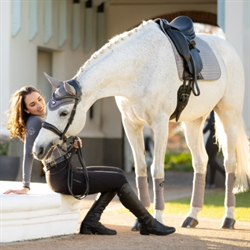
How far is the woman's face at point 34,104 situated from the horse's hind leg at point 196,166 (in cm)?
189

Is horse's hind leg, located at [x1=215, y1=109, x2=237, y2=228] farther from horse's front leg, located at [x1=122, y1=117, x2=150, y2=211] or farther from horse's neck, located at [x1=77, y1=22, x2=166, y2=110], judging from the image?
horse's neck, located at [x1=77, y1=22, x2=166, y2=110]

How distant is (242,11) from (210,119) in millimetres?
1899

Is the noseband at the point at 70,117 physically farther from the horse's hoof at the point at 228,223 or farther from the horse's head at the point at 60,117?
the horse's hoof at the point at 228,223

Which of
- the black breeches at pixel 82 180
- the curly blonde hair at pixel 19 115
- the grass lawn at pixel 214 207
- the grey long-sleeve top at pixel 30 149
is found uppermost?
the curly blonde hair at pixel 19 115

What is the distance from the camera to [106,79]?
581cm

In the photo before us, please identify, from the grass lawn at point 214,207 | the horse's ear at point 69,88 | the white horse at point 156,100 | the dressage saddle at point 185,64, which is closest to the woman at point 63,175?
the white horse at point 156,100

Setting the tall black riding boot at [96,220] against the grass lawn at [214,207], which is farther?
the grass lawn at [214,207]

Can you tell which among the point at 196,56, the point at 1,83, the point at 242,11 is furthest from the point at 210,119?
the point at 196,56

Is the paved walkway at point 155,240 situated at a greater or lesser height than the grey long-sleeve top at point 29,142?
lesser

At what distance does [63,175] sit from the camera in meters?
5.70

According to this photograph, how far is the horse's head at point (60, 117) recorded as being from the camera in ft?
17.9

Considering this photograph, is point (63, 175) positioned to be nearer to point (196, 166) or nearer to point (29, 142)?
point (29, 142)

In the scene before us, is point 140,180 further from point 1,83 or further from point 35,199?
point 1,83

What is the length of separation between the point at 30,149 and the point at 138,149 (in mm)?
1235
